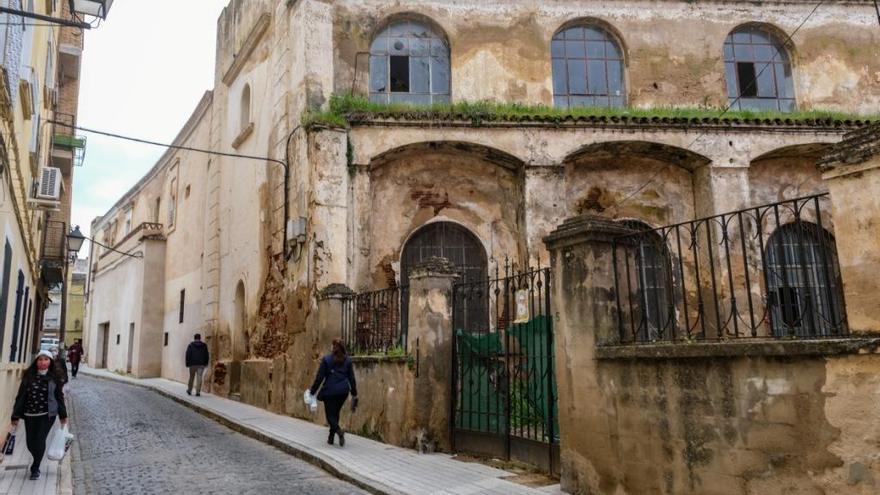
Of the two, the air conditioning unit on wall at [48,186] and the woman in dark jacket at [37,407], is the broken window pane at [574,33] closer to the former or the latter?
the air conditioning unit on wall at [48,186]

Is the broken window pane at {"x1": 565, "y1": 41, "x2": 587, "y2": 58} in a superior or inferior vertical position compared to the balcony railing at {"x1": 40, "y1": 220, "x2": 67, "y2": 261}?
superior

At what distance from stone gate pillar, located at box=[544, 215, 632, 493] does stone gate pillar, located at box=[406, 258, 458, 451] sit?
292 centimetres

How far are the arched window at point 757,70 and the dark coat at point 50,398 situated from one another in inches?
618

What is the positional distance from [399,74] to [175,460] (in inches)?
410

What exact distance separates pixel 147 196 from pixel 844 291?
32.7m

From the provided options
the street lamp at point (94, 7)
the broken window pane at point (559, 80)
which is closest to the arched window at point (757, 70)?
the broken window pane at point (559, 80)

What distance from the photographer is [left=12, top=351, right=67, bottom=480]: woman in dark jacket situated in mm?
8359

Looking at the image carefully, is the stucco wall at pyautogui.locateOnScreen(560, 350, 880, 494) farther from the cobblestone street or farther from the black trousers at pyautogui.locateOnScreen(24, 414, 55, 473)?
the black trousers at pyautogui.locateOnScreen(24, 414, 55, 473)

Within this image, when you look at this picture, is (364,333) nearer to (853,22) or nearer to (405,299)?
(405,299)

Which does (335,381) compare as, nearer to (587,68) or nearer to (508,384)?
(508,384)

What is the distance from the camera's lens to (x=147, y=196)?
33.0 m

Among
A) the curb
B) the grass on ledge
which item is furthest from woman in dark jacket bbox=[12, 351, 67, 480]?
the grass on ledge

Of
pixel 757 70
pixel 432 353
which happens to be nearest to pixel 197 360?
pixel 432 353

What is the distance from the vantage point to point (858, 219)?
16.7 feet
